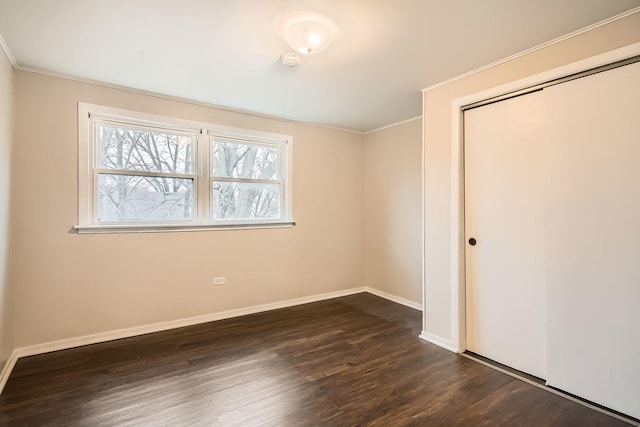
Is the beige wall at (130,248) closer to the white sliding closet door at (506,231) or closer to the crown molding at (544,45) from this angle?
the crown molding at (544,45)

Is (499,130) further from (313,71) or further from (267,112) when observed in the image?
(267,112)

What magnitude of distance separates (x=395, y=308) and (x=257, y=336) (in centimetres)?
183

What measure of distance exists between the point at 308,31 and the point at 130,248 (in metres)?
2.62

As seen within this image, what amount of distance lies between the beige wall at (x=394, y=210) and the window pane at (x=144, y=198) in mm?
2579

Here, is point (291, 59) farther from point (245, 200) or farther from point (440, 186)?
point (245, 200)

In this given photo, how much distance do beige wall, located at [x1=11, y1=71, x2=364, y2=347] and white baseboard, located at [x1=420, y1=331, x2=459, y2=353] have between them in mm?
1706

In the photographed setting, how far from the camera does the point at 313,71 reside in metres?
2.61

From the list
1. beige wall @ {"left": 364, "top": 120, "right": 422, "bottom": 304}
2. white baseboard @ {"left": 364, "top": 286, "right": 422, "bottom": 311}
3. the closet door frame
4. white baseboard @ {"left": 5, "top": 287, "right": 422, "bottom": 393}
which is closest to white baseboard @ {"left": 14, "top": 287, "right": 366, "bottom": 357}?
white baseboard @ {"left": 5, "top": 287, "right": 422, "bottom": 393}

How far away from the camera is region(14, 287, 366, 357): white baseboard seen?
2.70 metres

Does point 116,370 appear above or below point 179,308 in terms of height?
below

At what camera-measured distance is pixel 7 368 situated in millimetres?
2330

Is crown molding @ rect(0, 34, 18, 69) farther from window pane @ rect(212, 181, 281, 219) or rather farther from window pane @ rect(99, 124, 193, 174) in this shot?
window pane @ rect(212, 181, 281, 219)

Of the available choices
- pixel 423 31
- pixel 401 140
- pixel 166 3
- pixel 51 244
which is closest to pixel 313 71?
pixel 423 31

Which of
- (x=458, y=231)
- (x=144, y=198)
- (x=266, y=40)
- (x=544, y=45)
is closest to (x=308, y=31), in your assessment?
(x=266, y=40)
